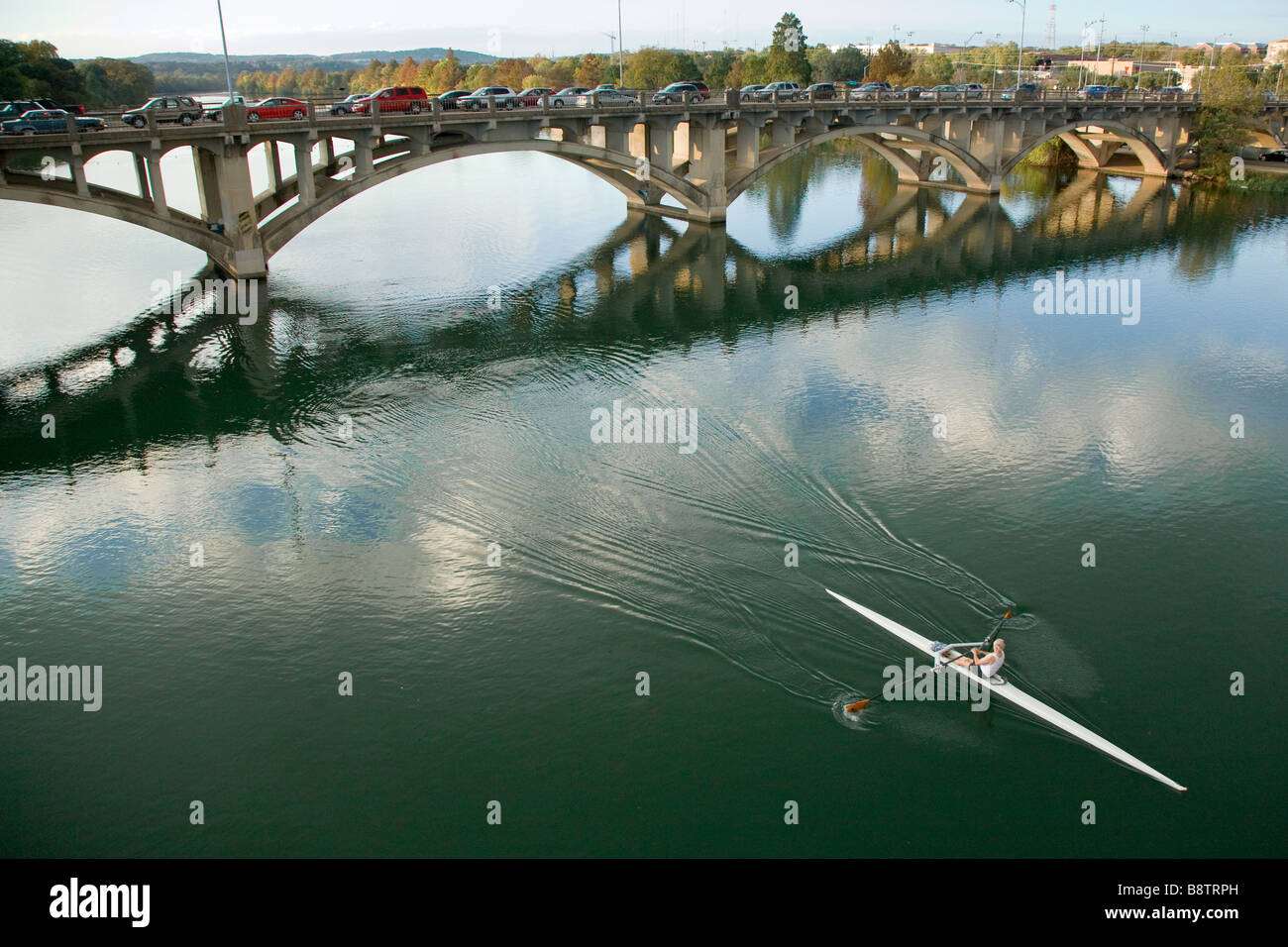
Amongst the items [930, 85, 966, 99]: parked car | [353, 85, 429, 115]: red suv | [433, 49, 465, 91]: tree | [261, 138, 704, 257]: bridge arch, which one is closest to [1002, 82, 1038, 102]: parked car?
[930, 85, 966, 99]: parked car

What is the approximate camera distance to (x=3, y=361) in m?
32.2

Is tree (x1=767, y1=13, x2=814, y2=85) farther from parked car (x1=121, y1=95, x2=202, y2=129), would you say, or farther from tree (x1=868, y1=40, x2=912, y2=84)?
parked car (x1=121, y1=95, x2=202, y2=129)

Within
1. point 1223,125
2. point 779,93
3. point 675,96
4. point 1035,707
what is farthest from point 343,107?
point 1223,125

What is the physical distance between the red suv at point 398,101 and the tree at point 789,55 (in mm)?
67694

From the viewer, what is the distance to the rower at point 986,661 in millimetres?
16031

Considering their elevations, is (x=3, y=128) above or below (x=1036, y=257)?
above

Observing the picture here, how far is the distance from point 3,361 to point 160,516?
Result: 49.1 ft

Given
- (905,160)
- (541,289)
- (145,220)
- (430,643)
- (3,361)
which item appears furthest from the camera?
(905,160)

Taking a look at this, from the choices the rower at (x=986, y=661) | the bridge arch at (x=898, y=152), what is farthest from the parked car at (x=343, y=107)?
the rower at (x=986, y=661)

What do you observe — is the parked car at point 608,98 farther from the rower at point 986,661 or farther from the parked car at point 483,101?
the rower at point 986,661

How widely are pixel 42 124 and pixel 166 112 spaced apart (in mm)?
4238

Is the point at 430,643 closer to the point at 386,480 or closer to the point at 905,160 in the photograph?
the point at 386,480
